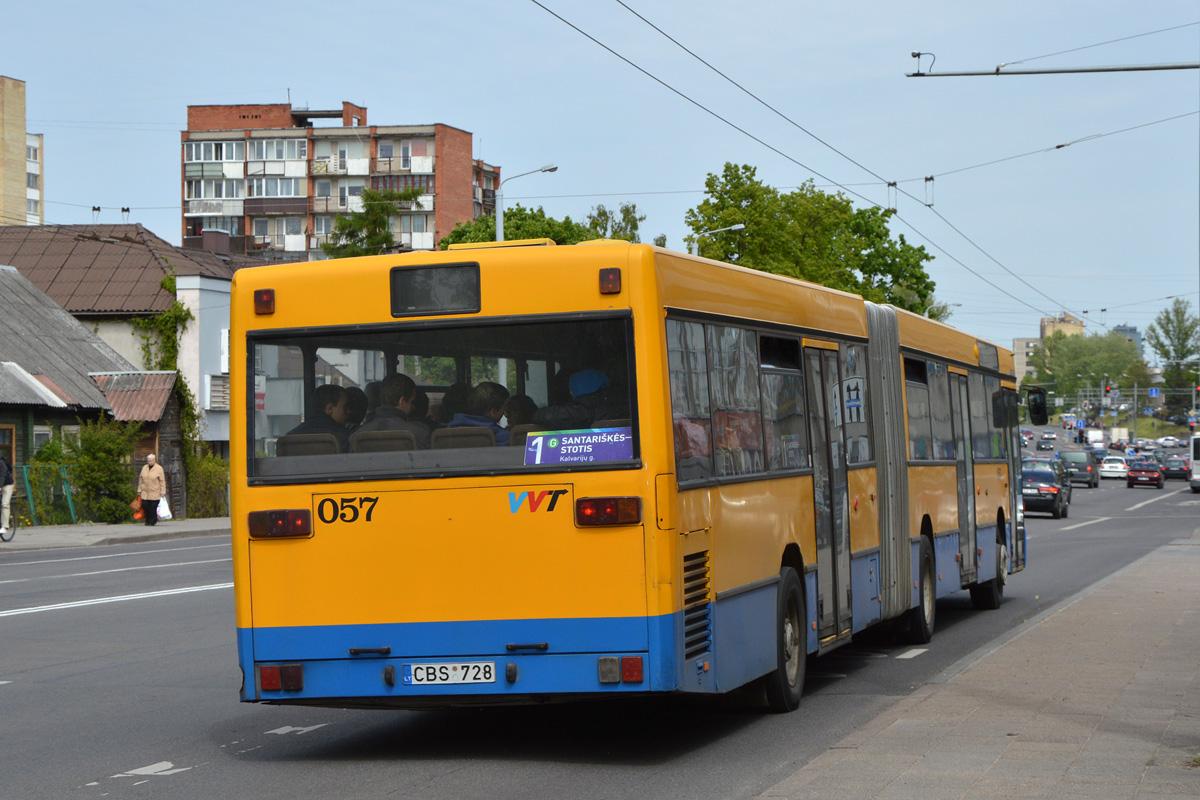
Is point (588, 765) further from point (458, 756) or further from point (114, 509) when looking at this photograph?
point (114, 509)

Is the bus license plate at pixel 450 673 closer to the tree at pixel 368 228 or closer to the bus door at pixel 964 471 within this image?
the bus door at pixel 964 471

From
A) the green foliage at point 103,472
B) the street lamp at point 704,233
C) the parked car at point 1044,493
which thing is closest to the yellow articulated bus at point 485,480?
the green foliage at point 103,472

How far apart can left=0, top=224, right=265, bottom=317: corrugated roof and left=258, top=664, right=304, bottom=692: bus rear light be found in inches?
1594

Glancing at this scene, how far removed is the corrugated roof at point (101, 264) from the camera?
4828 centimetres

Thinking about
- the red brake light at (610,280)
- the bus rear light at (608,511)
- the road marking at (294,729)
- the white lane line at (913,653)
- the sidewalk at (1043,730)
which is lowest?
the white lane line at (913,653)

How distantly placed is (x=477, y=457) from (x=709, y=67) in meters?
14.7

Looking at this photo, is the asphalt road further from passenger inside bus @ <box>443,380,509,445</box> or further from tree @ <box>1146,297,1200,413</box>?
tree @ <box>1146,297,1200,413</box>

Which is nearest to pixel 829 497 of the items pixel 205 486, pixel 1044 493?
pixel 1044 493

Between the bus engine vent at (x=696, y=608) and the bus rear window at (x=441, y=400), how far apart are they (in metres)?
0.70

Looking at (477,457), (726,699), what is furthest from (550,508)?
(726,699)

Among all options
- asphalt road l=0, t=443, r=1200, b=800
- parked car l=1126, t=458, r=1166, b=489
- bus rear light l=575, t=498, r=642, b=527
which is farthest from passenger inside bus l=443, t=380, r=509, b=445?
parked car l=1126, t=458, r=1166, b=489

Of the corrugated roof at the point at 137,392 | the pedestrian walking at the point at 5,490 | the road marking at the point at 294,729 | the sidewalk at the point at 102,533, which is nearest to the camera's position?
the road marking at the point at 294,729

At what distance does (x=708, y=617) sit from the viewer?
8109 mm

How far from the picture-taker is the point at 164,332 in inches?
1861
